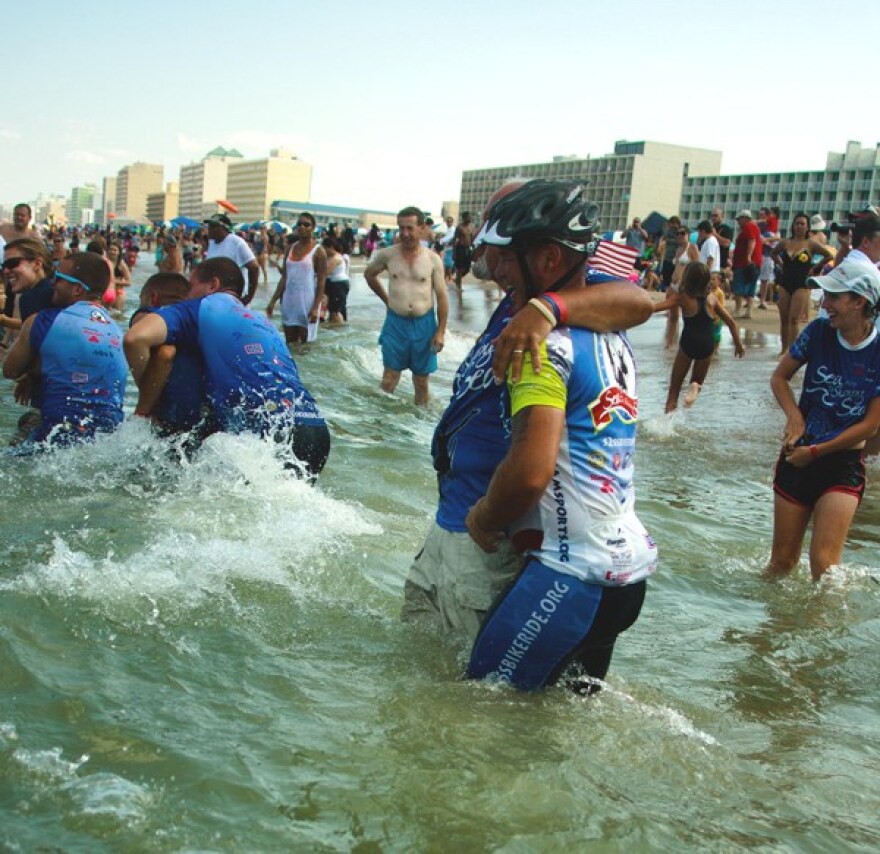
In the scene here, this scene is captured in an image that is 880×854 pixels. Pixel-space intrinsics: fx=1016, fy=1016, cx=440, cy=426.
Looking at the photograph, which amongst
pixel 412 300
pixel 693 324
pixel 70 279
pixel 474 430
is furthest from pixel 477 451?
pixel 693 324

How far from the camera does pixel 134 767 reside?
2.80m

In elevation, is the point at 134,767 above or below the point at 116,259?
below

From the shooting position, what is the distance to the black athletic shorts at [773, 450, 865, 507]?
5160 mm

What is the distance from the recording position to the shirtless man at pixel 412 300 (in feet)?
34.7

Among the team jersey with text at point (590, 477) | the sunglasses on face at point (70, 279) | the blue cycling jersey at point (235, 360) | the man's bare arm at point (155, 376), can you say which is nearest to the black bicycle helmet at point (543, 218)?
the team jersey with text at point (590, 477)

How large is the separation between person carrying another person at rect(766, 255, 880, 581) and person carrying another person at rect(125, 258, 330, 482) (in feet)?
8.66

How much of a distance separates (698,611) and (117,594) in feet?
9.38

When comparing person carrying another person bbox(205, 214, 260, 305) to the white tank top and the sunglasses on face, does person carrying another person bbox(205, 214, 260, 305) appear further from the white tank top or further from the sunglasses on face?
the sunglasses on face

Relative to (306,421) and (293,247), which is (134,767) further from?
(293,247)

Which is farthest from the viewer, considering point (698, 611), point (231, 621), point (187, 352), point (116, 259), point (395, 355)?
point (116, 259)

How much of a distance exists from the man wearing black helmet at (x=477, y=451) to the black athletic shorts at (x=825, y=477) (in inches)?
104

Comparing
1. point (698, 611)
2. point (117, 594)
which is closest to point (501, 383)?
point (117, 594)

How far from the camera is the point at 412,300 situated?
417 inches

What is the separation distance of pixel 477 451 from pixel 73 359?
4147mm
